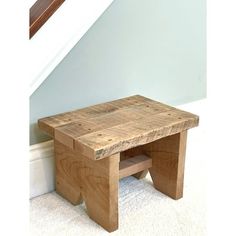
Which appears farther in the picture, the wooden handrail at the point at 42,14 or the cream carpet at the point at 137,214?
the cream carpet at the point at 137,214

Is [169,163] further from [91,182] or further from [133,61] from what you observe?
[133,61]

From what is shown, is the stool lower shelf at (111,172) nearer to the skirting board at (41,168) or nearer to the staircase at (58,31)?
the skirting board at (41,168)

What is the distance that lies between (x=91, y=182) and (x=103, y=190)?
7cm

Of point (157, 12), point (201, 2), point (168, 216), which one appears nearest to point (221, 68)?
point (168, 216)

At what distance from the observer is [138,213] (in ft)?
4.60

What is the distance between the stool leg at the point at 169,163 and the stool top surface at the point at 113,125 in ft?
0.25

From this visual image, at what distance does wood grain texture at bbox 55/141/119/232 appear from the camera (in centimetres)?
124

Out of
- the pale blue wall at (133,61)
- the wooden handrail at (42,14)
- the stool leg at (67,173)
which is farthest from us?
the pale blue wall at (133,61)

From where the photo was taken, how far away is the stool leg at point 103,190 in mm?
1232

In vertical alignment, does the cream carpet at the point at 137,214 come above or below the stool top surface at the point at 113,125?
below

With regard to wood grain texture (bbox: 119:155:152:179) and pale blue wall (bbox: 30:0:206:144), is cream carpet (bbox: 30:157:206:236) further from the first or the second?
pale blue wall (bbox: 30:0:206:144)

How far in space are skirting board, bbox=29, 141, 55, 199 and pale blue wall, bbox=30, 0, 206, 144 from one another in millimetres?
37

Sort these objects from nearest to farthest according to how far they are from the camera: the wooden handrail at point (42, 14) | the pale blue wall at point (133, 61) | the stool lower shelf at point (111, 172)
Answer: the wooden handrail at point (42, 14)
the stool lower shelf at point (111, 172)
the pale blue wall at point (133, 61)

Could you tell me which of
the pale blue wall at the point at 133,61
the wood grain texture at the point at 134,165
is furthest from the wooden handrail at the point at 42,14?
the wood grain texture at the point at 134,165
